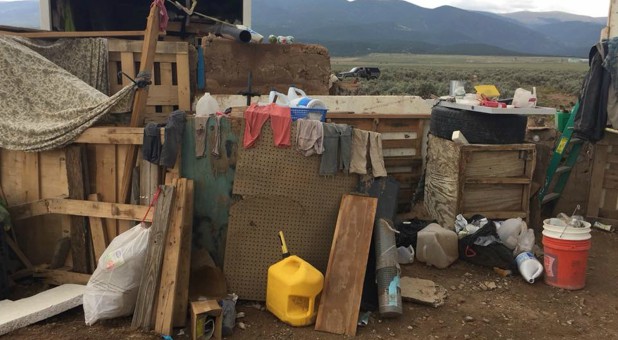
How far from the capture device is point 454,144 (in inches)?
235

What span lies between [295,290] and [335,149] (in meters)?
1.38

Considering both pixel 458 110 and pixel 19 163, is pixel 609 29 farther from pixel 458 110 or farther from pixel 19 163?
Answer: pixel 19 163

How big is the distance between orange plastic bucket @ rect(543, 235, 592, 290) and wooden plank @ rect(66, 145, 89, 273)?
4.40 meters

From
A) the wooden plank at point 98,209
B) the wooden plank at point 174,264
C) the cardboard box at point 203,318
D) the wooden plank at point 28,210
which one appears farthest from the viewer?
the wooden plank at point 28,210

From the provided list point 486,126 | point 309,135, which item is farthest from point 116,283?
Answer: point 486,126

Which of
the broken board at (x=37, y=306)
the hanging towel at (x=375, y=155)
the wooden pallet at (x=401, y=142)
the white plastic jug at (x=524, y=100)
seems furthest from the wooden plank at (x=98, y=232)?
the white plastic jug at (x=524, y=100)

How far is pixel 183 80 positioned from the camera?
6133mm

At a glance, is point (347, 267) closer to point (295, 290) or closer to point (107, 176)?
point (295, 290)

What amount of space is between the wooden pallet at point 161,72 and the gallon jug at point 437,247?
307cm

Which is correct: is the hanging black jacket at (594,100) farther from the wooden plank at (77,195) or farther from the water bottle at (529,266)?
the wooden plank at (77,195)

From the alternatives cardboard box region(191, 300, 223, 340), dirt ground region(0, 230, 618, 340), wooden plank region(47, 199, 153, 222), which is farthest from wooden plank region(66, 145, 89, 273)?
cardboard box region(191, 300, 223, 340)

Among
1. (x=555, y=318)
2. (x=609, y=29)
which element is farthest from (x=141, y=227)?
(x=609, y=29)

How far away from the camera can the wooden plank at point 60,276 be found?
4946mm

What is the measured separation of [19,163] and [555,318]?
517cm
